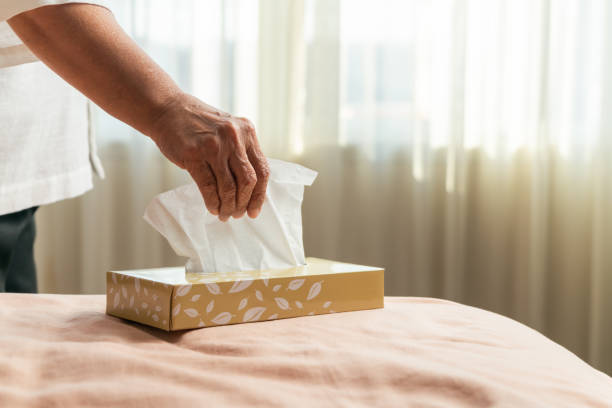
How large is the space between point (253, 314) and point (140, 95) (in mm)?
262

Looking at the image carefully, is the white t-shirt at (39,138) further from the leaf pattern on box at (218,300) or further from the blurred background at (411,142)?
the blurred background at (411,142)

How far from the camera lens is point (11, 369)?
21.8 inches

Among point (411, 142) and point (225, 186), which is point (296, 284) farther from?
point (411, 142)

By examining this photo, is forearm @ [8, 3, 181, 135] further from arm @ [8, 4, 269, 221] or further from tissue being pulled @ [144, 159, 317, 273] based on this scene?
tissue being pulled @ [144, 159, 317, 273]

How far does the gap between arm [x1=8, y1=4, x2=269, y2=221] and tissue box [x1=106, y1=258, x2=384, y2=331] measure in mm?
89

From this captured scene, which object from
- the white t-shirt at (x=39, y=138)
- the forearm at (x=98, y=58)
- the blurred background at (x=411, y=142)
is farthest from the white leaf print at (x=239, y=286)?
the blurred background at (x=411, y=142)

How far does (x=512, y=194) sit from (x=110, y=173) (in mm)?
1244

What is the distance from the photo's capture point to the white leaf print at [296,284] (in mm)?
777

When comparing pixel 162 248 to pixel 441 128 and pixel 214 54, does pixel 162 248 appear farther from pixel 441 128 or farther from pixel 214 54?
pixel 441 128

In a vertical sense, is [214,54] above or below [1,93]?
above

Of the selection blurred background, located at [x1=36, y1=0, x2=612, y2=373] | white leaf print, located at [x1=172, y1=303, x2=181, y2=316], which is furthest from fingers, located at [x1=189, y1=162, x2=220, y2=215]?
blurred background, located at [x1=36, y1=0, x2=612, y2=373]

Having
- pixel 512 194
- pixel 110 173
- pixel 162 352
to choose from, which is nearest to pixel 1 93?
pixel 162 352

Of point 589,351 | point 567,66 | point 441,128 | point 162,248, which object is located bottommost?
point 589,351

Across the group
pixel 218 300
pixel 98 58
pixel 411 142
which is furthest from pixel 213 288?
pixel 411 142
